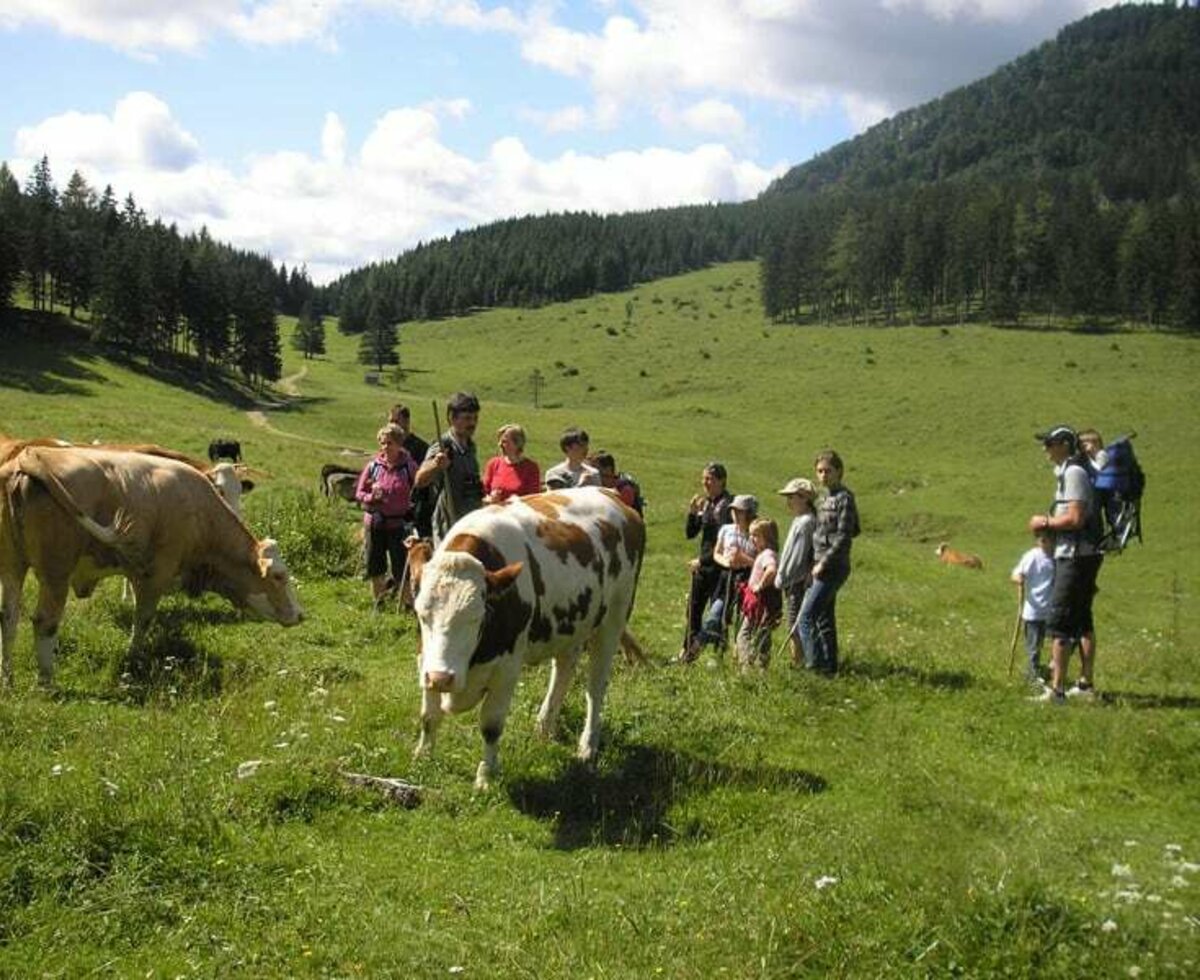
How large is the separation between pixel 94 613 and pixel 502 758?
21.1 feet

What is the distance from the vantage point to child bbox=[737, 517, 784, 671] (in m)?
11.9

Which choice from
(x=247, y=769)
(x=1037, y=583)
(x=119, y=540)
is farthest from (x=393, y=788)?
(x=1037, y=583)

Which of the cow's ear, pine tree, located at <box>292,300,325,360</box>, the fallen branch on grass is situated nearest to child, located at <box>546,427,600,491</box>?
the cow's ear

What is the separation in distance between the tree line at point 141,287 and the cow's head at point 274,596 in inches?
2843

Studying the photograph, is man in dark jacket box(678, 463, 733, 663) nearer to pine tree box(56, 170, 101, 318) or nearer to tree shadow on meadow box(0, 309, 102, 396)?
tree shadow on meadow box(0, 309, 102, 396)

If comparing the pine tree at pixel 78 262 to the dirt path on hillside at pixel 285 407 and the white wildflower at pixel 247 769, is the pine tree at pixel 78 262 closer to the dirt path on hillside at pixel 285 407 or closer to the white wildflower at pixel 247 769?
the dirt path on hillside at pixel 285 407

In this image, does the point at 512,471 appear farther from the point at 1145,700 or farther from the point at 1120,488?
the point at 1120,488

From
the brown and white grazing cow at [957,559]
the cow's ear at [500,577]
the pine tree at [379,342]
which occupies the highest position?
the pine tree at [379,342]

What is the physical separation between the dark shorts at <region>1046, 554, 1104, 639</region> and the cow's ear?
6.93 meters

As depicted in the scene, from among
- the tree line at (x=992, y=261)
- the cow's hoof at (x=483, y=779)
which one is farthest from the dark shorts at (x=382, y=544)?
the tree line at (x=992, y=261)

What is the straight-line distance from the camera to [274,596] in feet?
36.3

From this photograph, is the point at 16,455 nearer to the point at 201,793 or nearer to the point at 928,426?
the point at 201,793

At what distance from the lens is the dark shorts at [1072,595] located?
11.2 metres

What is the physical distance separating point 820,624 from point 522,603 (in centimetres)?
511
